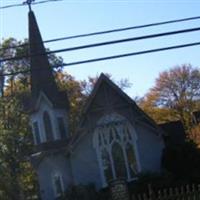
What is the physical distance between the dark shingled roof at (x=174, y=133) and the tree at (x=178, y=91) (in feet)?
90.3

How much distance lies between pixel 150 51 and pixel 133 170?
18944 mm

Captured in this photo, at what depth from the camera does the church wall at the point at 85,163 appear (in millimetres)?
32094

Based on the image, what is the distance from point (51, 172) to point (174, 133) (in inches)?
299

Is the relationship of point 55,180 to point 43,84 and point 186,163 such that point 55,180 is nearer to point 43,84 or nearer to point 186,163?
point 43,84

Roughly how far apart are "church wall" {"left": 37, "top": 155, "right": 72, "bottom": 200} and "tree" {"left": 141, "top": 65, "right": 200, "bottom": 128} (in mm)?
31937

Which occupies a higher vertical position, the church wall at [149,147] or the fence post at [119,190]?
the church wall at [149,147]

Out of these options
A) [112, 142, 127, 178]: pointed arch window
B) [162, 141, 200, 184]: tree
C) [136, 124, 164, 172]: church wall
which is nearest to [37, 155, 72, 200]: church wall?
[112, 142, 127, 178]: pointed arch window

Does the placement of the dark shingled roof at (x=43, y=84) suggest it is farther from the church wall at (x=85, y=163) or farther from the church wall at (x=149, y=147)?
the church wall at (x=149, y=147)

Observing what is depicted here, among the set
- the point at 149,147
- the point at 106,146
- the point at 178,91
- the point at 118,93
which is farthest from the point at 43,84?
the point at 178,91

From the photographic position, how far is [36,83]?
36.7 m

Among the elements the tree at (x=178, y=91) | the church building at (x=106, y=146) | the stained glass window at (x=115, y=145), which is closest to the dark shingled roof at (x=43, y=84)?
the church building at (x=106, y=146)

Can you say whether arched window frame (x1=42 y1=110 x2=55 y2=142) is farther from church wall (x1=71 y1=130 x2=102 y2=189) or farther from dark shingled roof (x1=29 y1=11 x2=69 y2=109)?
church wall (x1=71 y1=130 x2=102 y2=189)

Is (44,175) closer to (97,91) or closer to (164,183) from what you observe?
(97,91)

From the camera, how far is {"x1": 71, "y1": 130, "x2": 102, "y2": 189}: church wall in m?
32.1
